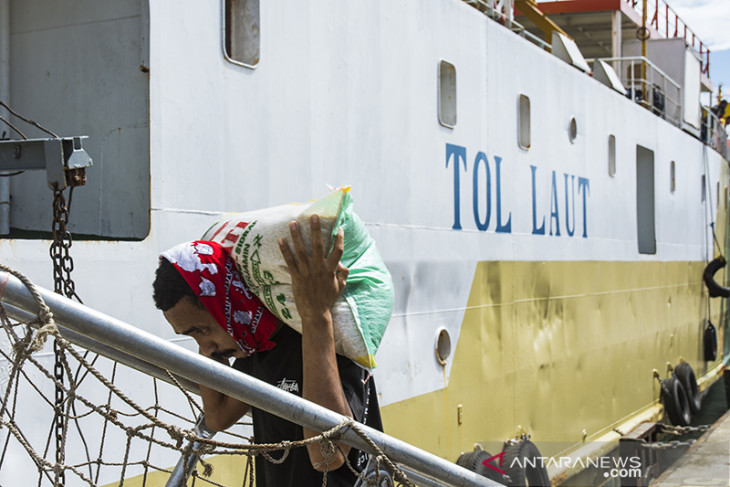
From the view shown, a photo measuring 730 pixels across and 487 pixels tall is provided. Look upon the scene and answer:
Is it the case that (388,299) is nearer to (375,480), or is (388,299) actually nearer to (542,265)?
(375,480)

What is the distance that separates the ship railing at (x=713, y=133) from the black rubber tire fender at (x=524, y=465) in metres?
9.61

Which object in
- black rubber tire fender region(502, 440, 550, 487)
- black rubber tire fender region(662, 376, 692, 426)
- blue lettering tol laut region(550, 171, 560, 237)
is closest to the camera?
black rubber tire fender region(502, 440, 550, 487)

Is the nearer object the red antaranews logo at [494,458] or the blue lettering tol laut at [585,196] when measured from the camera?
the red antaranews logo at [494,458]

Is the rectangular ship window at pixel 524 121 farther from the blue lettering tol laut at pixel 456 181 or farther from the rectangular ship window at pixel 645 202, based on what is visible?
the rectangular ship window at pixel 645 202

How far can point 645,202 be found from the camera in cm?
1123

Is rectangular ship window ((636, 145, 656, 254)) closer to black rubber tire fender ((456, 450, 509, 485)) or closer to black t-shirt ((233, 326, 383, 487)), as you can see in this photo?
black rubber tire fender ((456, 450, 509, 485))

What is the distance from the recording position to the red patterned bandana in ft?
6.64

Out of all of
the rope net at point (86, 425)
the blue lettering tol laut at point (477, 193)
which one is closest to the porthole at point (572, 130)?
the blue lettering tol laut at point (477, 193)

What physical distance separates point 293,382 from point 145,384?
5.43 feet

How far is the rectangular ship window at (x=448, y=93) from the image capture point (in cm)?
615

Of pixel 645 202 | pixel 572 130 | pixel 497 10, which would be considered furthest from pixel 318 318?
pixel 645 202

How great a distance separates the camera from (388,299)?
84.6 inches

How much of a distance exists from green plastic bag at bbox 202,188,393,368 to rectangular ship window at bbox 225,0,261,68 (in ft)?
7.56

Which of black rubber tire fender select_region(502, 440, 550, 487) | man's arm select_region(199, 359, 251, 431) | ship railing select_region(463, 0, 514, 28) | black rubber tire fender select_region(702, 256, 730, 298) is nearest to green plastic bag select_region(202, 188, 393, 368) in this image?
man's arm select_region(199, 359, 251, 431)
